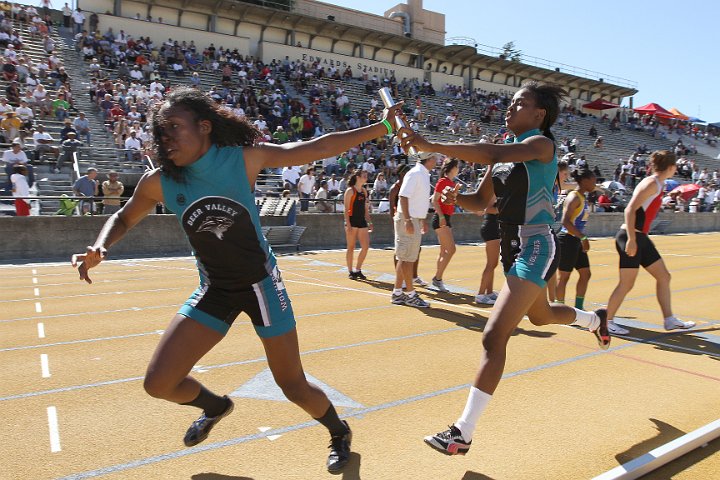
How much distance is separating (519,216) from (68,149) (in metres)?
16.2

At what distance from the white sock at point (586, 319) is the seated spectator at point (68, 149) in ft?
52.9

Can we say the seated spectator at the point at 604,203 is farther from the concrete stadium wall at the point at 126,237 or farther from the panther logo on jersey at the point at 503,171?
the panther logo on jersey at the point at 503,171

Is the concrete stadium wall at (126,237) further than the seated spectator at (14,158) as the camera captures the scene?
No

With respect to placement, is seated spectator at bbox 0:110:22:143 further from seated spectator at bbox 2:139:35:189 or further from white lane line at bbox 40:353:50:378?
white lane line at bbox 40:353:50:378

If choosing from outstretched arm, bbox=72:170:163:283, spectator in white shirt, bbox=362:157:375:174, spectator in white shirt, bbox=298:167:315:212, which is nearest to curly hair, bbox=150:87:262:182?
outstretched arm, bbox=72:170:163:283

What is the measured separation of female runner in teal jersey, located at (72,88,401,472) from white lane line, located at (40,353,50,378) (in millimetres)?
2425

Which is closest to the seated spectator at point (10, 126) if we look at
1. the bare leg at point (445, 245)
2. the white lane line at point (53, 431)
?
the bare leg at point (445, 245)

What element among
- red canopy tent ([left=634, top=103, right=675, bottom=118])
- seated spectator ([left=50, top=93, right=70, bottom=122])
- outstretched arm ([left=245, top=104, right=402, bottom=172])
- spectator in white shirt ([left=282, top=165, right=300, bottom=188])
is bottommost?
spectator in white shirt ([left=282, top=165, right=300, bottom=188])

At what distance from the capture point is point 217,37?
109ft

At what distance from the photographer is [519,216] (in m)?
3.85

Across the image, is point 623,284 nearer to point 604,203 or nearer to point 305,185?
point 305,185

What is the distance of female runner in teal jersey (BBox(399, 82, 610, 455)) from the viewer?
3.35m

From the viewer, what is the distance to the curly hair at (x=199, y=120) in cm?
315

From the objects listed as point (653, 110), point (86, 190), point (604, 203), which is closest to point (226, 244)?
point (86, 190)
